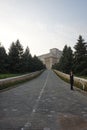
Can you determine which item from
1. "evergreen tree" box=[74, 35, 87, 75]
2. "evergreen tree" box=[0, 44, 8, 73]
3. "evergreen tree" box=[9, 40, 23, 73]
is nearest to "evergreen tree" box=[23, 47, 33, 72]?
"evergreen tree" box=[9, 40, 23, 73]

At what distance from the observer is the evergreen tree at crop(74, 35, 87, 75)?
6081 centimetres

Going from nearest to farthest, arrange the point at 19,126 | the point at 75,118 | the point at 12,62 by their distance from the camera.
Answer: the point at 19,126, the point at 75,118, the point at 12,62

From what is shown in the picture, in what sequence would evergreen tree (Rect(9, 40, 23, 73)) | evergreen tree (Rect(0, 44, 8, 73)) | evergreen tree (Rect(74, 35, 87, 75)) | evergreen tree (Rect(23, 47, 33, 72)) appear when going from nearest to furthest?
evergreen tree (Rect(74, 35, 87, 75))
evergreen tree (Rect(0, 44, 8, 73))
evergreen tree (Rect(9, 40, 23, 73))
evergreen tree (Rect(23, 47, 33, 72))

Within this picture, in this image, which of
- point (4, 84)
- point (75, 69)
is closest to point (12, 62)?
point (75, 69)

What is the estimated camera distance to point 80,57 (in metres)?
63.2

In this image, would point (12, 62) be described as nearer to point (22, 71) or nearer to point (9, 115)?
point (22, 71)

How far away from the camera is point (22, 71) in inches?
3118

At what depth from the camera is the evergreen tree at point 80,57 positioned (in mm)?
60812

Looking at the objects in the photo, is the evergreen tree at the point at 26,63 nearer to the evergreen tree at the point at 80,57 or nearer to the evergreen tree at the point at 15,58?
the evergreen tree at the point at 15,58

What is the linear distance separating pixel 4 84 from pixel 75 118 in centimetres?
1475

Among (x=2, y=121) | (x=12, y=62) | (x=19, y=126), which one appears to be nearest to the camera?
(x=19, y=126)

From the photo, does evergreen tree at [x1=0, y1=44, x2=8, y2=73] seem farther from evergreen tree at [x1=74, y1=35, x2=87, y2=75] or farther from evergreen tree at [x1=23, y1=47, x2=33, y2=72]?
evergreen tree at [x1=74, y1=35, x2=87, y2=75]

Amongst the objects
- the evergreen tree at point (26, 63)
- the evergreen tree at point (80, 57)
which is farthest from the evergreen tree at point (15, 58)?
the evergreen tree at point (80, 57)

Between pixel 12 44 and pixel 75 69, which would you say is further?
pixel 12 44
